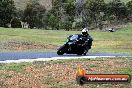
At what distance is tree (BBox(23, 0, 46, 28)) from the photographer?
100688 millimetres

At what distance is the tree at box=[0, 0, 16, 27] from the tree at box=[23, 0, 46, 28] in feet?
28.9

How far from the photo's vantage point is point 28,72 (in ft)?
54.2

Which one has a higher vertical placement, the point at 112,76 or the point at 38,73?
the point at 112,76

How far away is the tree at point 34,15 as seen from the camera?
101 metres

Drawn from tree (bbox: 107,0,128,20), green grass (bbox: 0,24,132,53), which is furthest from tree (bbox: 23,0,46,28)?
green grass (bbox: 0,24,132,53)

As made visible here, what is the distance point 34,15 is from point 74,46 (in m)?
76.8

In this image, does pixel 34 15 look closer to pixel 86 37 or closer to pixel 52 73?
pixel 86 37

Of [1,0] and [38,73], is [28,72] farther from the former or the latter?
[1,0]

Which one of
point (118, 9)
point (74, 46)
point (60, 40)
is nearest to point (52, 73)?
point (74, 46)

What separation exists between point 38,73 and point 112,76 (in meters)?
7.51

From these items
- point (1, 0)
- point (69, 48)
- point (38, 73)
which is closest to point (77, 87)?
point (38, 73)

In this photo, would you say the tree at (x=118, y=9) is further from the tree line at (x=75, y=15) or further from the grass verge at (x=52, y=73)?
the grass verge at (x=52, y=73)

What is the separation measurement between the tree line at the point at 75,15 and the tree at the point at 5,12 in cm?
145

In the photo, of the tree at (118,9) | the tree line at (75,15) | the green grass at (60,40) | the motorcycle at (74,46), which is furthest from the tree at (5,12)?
the motorcycle at (74,46)
